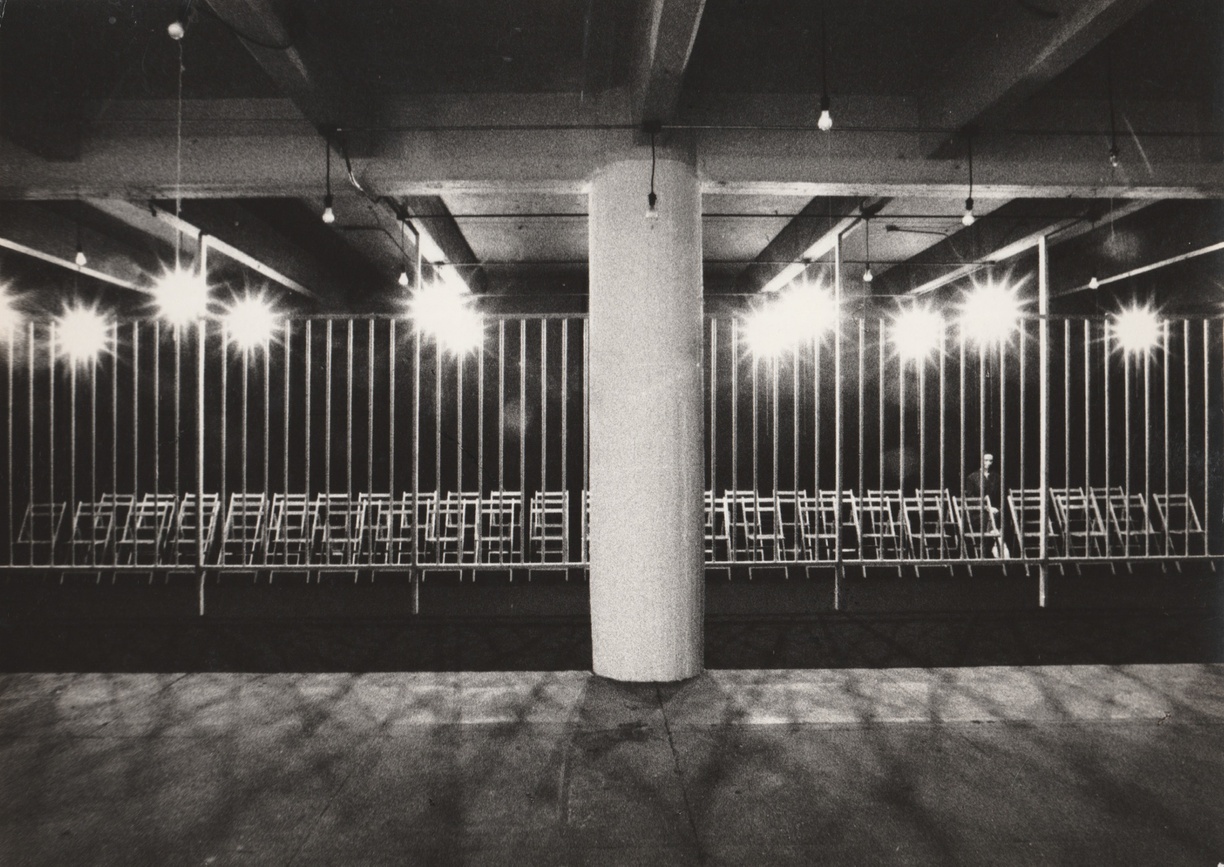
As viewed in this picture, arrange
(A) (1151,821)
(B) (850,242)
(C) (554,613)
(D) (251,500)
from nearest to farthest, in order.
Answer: (A) (1151,821)
(C) (554,613)
(B) (850,242)
(D) (251,500)

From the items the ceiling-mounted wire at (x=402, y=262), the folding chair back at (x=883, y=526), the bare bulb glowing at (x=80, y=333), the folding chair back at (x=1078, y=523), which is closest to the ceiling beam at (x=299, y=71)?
the ceiling-mounted wire at (x=402, y=262)

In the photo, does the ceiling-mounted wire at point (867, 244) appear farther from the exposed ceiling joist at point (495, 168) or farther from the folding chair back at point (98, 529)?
the folding chair back at point (98, 529)

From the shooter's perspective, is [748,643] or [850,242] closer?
[748,643]

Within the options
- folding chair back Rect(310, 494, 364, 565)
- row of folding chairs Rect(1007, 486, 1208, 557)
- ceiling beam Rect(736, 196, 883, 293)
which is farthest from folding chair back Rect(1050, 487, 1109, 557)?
folding chair back Rect(310, 494, 364, 565)

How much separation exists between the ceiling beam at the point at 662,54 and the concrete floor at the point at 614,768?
3.44 metres

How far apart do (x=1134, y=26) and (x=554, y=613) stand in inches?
219

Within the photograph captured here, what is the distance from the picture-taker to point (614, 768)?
284cm

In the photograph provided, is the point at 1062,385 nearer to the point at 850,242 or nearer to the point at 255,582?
the point at 850,242

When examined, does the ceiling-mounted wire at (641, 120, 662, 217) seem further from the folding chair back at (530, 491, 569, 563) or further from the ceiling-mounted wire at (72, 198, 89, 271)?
the ceiling-mounted wire at (72, 198, 89, 271)

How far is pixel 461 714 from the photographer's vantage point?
3.38 meters

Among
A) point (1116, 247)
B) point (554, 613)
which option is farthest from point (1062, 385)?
point (554, 613)

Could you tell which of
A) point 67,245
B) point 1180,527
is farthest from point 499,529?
point 1180,527

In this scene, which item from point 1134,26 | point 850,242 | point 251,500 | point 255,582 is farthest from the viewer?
point 251,500

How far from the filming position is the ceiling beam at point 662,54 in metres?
3.31
